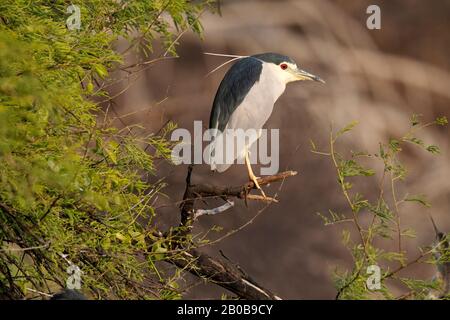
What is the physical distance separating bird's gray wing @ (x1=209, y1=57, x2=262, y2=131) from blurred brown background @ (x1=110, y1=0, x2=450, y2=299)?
8.88 ft

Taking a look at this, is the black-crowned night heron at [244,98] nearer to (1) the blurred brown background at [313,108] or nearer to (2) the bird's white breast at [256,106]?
(2) the bird's white breast at [256,106]

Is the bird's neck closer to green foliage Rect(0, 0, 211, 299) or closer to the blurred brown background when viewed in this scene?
green foliage Rect(0, 0, 211, 299)

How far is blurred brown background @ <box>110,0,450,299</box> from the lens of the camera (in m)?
6.55

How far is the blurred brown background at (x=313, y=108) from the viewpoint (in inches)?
258

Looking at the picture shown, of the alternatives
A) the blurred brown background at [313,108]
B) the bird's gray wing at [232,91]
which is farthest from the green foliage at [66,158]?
the blurred brown background at [313,108]

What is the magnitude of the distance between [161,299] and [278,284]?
4.34 meters

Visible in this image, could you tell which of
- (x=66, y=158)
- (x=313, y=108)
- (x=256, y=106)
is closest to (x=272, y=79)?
(x=256, y=106)

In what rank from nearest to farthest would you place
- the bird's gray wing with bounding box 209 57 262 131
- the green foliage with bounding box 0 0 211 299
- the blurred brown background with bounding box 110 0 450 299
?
1. the green foliage with bounding box 0 0 211 299
2. the bird's gray wing with bounding box 209 57 262 131
3. the blurred brown background with bounding box 110 0 450 299

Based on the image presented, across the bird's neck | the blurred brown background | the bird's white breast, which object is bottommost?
the blurred brown background

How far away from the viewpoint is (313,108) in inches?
269

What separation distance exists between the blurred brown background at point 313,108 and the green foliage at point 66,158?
3540mm

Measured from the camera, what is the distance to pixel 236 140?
11.2 feet

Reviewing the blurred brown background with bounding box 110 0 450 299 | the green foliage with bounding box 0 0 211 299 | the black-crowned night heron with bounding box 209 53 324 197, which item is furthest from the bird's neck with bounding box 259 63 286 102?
the blurred brown background with bounding box 110 0 450 299

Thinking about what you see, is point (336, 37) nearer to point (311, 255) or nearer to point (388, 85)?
point (388, 85)
